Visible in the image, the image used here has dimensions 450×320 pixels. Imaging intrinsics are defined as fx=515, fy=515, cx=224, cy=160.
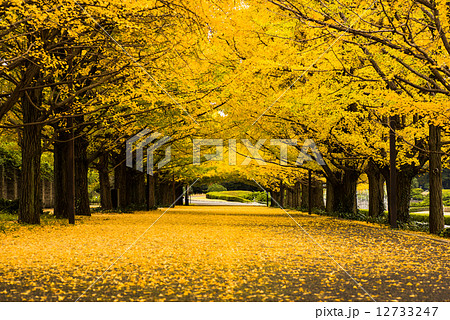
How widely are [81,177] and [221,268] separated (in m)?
17.0

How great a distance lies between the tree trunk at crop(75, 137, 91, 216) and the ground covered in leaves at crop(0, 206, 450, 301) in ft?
31.5

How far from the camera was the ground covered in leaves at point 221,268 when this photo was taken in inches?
275

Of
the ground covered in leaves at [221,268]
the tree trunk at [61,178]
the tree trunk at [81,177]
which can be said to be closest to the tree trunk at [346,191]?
the ground covered in leaves at [221,268]

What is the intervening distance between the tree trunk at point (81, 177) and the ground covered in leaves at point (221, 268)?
961cm

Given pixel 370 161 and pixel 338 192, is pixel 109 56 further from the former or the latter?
pixel 338 192

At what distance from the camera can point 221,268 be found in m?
9.38

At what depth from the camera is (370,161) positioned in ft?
78.7

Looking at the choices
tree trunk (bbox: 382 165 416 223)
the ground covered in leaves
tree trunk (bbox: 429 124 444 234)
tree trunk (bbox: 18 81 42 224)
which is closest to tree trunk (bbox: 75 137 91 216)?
tree trunk (bbox: 18 81 42 224)

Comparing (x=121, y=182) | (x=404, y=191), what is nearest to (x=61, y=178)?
(x=121, y=182)

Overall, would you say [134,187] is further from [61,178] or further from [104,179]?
[61,178]

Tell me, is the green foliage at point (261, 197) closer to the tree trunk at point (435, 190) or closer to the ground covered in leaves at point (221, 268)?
the tree trunk at point (435, 190)

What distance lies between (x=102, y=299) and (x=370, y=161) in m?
19.4

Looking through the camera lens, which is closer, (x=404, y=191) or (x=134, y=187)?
(x=404, y=191)

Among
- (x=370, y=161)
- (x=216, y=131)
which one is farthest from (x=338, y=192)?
(x=216, y=131)
